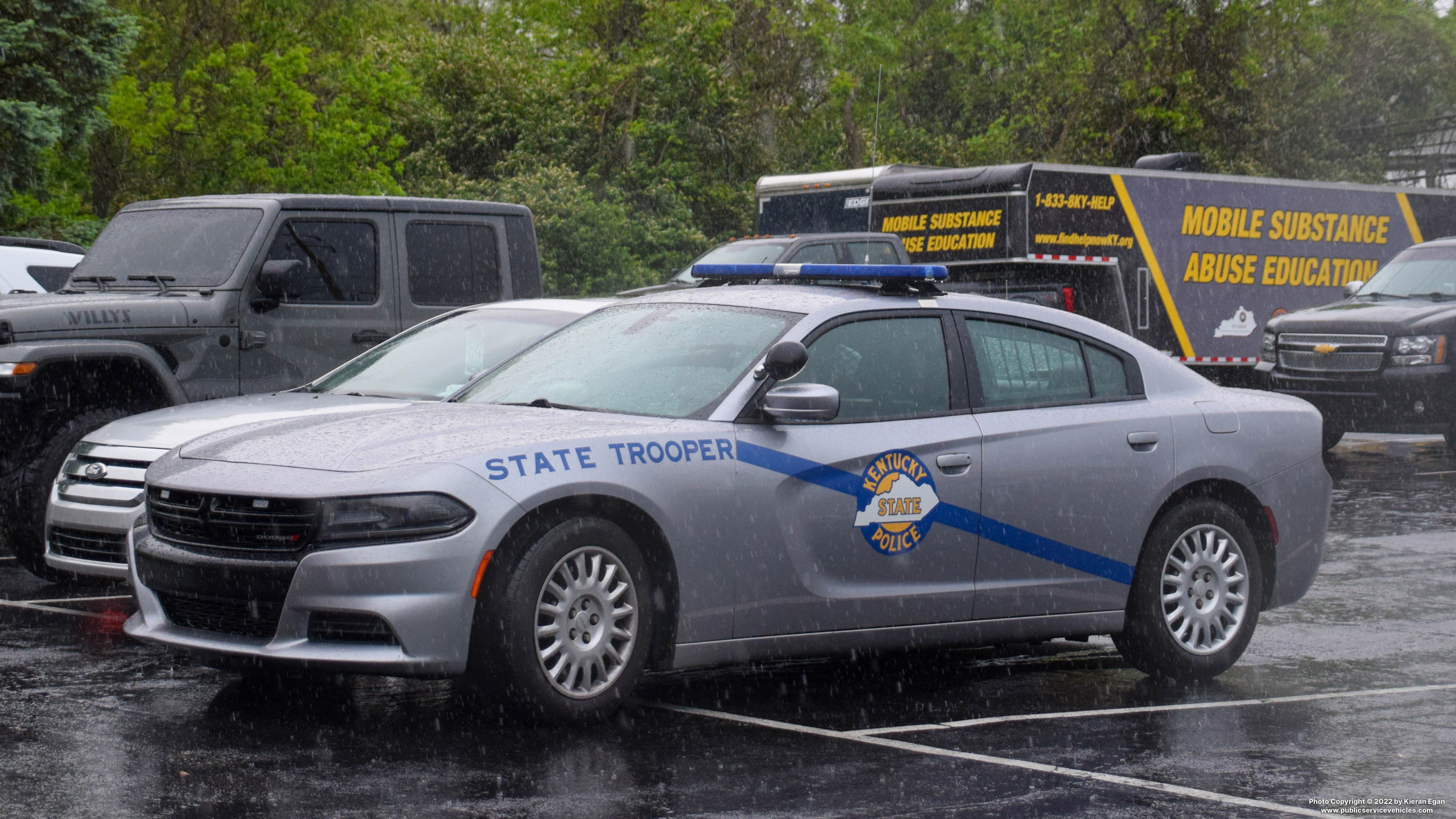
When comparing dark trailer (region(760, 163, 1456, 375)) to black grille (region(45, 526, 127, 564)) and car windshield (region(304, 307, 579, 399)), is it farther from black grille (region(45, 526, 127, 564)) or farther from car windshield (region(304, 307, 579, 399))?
black grille (region(45, 526, 127, 564))

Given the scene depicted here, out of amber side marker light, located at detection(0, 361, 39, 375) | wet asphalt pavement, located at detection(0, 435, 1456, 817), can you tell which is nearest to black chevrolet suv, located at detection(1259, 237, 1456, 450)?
wet asphalt pavement, located at detection(0, 435, 1456, 817)

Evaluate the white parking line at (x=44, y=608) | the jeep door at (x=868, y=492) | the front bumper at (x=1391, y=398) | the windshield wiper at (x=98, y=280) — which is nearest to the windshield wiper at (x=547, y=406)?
the jeep door at (x=868, y=492)

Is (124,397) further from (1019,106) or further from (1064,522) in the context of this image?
(1019,106)

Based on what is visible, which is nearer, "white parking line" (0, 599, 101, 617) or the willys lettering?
"white parking line" (0, 599, 101, 617)

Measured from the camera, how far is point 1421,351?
52.3 feet

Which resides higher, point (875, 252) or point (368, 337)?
point (875, 252)

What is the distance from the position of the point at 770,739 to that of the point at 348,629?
1.42 metres

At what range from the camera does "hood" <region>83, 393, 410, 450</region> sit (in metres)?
7.77

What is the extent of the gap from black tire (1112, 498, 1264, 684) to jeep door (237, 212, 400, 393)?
16.6 ft

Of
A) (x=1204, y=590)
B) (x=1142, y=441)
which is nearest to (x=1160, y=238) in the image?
(x=1204, y=590)

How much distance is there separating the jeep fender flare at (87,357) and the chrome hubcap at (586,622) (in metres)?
4.32

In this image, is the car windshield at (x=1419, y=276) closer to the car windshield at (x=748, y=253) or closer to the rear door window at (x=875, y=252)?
the rear door window at (x=875, y=252)

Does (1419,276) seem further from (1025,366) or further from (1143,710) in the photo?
(1143,710)

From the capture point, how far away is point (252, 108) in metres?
28.2
